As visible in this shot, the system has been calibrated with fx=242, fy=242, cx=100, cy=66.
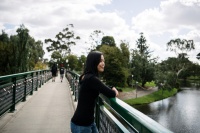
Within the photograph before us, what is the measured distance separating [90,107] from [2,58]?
82.3 feet

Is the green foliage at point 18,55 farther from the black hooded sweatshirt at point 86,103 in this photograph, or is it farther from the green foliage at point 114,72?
the green foliage at point 114,72

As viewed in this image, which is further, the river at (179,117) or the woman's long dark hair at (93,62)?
the river at (179,117)

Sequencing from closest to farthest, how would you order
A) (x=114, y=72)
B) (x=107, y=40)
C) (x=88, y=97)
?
1. (x=88, y=97)
2. (x=114, y=72)
3. (x=107, y=40)

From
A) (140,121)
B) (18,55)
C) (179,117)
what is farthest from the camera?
(179,117)

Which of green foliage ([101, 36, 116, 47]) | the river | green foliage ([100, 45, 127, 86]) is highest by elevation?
green foliage ([101, 36, 116, 47])

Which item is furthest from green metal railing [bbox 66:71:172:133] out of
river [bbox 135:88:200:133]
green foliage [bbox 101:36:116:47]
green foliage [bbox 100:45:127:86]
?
green foliage [bbox 101:36:116:47]

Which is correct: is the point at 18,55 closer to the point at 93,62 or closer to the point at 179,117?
the point at 93,62

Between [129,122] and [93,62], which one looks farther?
[93,62]

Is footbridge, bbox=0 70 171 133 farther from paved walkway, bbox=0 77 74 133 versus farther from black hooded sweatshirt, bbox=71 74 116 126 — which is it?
black hooded sweatshirt, bbox=71 74 116 126

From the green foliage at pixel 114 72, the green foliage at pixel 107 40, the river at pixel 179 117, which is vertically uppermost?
the green foliage at pixel 107 40

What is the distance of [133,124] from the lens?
6.53 feet

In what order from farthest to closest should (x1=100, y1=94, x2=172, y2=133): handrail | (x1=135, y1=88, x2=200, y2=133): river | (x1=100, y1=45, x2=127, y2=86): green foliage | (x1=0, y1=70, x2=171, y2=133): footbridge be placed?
(x1=100, y1=45, x2=127, y2=86): green foliage < (x1=135, y1=88, x2=200, y2=133): river < (x1=0, y1=70, x2=171, y2=133): footbridge < (x1=100, y1=94, x2=172, y2=133): handrail

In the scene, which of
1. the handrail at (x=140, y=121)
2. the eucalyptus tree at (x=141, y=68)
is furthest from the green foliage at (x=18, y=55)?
the eucalyptus tree at (x=141, y=68)

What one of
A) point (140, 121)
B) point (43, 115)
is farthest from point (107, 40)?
point (140, 121)
